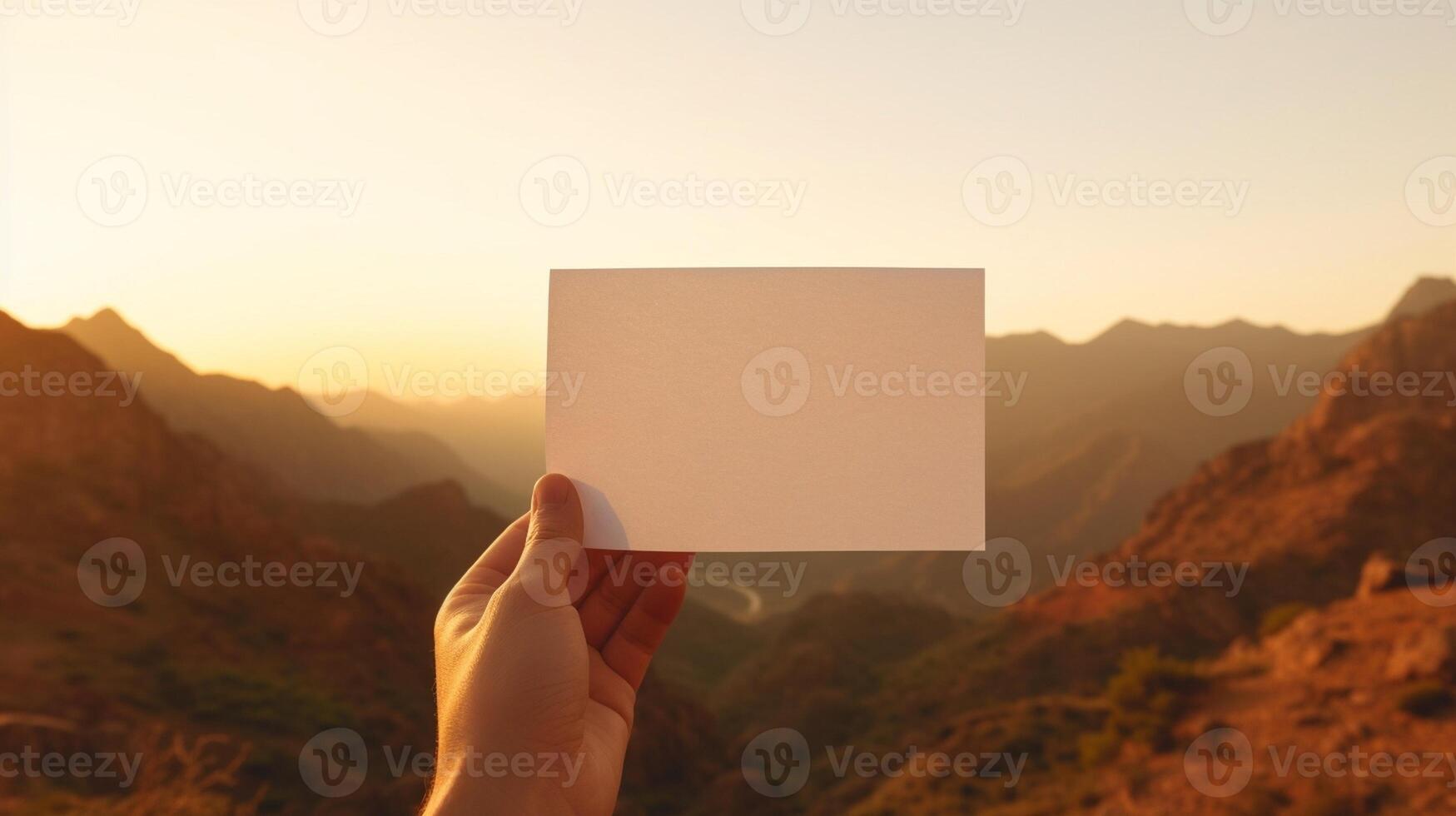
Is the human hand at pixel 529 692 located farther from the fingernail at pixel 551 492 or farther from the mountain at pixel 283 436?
the mountain at pixel 283 436

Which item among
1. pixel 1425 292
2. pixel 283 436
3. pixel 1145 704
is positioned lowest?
pixel 1145 704

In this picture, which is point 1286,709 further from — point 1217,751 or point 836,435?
point 836,435

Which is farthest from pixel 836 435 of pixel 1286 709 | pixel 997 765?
pixel 997 765

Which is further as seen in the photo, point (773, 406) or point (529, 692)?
point (773, 406)

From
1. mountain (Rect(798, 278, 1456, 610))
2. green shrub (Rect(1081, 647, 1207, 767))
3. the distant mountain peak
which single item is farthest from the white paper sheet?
the distant mountain peak

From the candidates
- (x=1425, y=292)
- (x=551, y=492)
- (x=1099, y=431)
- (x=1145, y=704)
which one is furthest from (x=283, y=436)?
(x=1425, y=292)

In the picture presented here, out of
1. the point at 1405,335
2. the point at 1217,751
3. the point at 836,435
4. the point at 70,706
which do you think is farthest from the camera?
the point at 1405,335

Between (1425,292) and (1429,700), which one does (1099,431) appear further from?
(1429,700)
